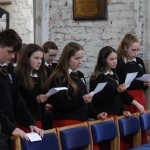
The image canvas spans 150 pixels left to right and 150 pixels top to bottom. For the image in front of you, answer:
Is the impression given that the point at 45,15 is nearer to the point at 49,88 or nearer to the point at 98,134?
the point at 49,88

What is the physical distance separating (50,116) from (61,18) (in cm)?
168

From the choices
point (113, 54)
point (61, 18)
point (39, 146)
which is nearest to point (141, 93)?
point (113, 54)

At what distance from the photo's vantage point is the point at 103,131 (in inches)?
172

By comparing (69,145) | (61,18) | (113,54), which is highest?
(61,18)

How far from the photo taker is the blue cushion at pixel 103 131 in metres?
4.27

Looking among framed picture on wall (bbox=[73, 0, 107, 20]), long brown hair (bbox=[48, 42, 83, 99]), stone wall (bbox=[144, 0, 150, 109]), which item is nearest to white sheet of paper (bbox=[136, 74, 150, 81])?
stone wall (bbox=[144, 0, 150, 109])

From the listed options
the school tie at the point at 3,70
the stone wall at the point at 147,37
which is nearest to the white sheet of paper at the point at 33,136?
the school tie at the point at 3,70

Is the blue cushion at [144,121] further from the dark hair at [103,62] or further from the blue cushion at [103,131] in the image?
the dark hair at [103,62]

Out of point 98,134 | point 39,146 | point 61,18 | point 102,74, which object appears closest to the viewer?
point 39,146

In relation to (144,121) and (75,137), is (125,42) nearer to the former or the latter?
(144,121)

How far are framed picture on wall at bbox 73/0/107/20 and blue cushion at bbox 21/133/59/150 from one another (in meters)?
2.45

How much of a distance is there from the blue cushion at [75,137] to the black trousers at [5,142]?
467 mm

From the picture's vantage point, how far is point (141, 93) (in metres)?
5.36

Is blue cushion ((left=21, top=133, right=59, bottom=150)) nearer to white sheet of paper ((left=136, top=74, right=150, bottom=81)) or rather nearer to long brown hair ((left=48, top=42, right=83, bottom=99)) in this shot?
long brown hair ((left=48, top=42, right=83, bottom=99))
